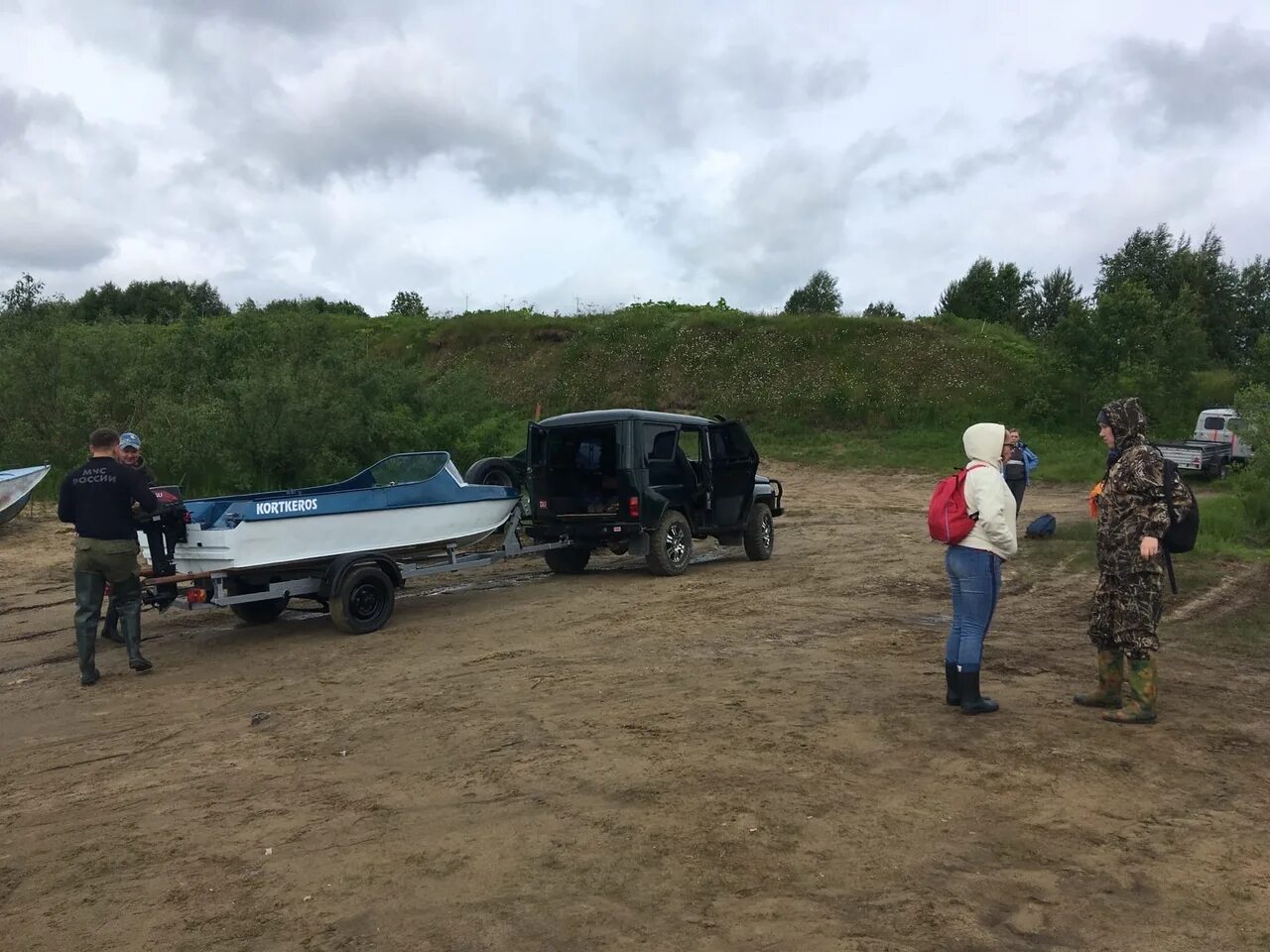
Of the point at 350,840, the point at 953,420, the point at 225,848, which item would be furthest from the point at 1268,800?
the point at 953,420

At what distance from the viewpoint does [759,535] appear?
1310 centimetres

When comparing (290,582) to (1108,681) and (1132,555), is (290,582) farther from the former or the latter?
(1132,555)

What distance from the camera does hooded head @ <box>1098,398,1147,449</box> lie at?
5.80 m

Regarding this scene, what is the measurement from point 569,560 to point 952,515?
7.17 m

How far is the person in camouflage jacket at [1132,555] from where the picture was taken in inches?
222

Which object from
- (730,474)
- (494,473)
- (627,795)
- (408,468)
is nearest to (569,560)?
(494,473)

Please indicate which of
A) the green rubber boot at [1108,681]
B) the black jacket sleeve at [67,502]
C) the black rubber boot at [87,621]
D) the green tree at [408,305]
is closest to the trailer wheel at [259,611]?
the black rubber boot at [87,621]

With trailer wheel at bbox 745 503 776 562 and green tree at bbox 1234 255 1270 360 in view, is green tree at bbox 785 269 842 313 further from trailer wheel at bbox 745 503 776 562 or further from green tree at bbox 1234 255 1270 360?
trailer wheel at bbox 745 503 776 562

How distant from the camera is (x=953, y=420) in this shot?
1219 inches

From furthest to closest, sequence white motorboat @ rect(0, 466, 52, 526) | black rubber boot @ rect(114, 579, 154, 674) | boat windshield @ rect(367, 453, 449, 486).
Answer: white motorboat @ rect(0, 466, 52, 526), boat windshield @ rect(367, 453, 449, 486), black rubber boot @ rect(114, 579, 154, 674)

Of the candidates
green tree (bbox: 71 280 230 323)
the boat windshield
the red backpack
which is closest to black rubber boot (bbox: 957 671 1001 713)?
the red backpack

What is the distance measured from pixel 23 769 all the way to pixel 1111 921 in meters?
5.55

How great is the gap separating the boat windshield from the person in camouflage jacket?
620cm

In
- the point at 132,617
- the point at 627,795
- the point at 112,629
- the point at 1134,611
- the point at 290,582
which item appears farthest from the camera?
the point at 112,629
